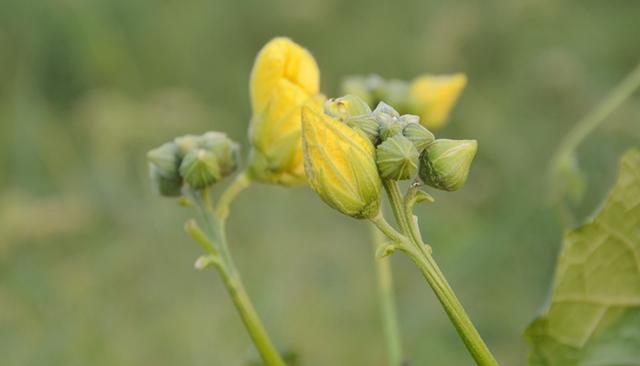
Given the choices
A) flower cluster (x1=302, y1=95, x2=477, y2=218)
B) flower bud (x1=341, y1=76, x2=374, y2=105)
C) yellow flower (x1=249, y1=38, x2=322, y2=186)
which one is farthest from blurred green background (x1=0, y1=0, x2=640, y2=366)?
flower cluster (x1=302, y1=95, x2=477, y2=218)

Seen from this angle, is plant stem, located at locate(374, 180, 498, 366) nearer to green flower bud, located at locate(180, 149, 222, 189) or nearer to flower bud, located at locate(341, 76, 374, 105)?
green flower bud, located at locate(180, 149, 222, 189)

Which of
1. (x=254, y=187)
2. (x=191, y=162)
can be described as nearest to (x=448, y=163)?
(x=191, y=162)

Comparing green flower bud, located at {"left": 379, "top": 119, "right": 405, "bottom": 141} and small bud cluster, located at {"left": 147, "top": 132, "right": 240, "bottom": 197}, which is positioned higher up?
small bud cluster, located at {"left": 147, "top": 132, "right": 240, "bottom": 197}

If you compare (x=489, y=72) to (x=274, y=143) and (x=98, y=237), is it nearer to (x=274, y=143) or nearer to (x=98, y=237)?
(x=98, y=237)

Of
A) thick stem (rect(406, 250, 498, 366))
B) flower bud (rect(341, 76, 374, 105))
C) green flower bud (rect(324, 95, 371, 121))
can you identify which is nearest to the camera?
thick stem (rect(406, 250, 498, 366))

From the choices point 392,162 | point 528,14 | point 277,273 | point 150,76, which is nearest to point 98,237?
point 277,273

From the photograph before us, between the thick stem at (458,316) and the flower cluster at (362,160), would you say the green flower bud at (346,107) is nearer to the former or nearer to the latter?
the flower cluster at (362,160)

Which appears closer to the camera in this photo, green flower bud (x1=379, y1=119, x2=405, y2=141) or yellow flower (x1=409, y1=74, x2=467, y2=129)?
green flower bud (x1=379, y1=119, x2=405, y2=141)

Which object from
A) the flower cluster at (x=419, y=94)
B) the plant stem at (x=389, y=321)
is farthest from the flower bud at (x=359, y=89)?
the plant stem at (x=389, y=321)
